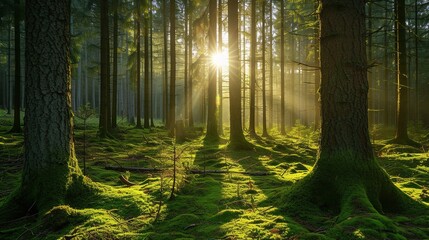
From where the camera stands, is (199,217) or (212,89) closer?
(199,217)

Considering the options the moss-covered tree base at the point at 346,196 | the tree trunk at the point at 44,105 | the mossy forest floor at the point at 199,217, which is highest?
the tree trunk at the point at 44,105

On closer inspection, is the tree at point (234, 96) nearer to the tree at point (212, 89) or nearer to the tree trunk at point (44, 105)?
the tree at point (212, 89)

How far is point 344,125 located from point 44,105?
14.2 ft

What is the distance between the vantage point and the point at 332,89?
13.6 ft

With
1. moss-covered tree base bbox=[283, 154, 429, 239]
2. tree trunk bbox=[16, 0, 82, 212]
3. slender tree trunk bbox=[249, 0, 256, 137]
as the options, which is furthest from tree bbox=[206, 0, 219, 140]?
moss-covered tree base bbox=[283, 154, 429, 239]

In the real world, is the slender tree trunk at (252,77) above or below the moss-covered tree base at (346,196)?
above

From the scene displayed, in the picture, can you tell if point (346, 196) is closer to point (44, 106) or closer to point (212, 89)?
point (44, 106)

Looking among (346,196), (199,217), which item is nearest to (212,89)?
(199,217)

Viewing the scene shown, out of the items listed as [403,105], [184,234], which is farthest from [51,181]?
[403,105]

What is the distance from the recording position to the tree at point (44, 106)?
4285 millimetres

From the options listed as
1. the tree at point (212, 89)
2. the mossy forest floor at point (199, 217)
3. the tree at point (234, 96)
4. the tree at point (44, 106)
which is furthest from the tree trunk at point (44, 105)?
the tree at point (212, 89)

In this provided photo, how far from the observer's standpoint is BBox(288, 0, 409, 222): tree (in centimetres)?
397

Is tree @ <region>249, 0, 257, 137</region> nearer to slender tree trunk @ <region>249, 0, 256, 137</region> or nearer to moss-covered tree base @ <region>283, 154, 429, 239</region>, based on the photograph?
slender tree trunk @ <region>249, 0, 256, 137</region>

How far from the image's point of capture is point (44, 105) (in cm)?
434
